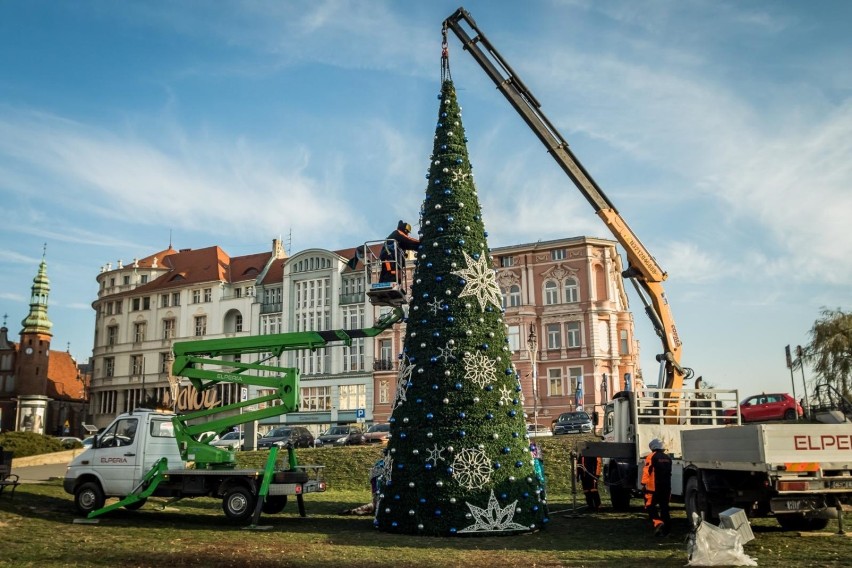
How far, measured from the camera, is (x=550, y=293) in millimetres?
54031

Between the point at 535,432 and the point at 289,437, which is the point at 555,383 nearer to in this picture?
the point at 535,432

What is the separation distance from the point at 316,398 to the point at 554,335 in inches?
830

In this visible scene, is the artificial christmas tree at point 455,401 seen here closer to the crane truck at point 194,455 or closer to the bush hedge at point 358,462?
the crane truck at point 194,455

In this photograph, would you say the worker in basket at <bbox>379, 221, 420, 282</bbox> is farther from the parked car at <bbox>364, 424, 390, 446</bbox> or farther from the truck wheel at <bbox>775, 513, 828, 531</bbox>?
the parked car at <bbox>364, 424, 390, 446</bbox>

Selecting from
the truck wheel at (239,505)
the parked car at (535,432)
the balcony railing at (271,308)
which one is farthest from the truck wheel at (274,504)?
the balcony railing at (271,308)

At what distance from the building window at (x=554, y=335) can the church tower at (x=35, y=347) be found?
54000 millimetres

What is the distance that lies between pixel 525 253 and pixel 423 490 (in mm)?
43544

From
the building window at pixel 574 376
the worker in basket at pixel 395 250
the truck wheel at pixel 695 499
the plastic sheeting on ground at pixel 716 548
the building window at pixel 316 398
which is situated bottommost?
the plastic sheeting on ground at pixel 716 548

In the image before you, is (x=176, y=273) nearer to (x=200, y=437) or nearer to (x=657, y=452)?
(x=200, y=437)

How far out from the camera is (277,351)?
1639cm

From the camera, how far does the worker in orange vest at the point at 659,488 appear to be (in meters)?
12.8

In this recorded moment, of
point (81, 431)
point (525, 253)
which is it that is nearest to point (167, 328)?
point (81, 431)

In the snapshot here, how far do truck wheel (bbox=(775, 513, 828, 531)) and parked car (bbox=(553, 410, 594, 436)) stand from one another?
910 inches

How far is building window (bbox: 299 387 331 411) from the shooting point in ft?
197
